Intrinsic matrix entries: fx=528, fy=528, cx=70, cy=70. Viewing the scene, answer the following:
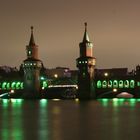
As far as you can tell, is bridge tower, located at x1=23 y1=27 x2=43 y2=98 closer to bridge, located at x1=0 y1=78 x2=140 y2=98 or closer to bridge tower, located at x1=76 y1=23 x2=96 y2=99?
bridge, located at x1=0 y1=78 x2=140 y2=98

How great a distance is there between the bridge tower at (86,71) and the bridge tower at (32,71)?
11423 millimetres

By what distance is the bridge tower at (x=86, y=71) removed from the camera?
122 meters

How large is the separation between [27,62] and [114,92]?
22.9 m

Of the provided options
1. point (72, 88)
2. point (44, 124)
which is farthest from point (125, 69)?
point (44, 124)

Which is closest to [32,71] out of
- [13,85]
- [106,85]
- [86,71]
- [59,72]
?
[13,85]

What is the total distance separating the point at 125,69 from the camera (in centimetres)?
15538

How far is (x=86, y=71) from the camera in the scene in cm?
12350

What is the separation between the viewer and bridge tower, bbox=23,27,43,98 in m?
128

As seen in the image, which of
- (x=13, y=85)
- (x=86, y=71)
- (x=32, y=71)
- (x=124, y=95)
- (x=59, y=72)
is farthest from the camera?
(x=59, y=72)

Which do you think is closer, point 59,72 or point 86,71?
point 86,71

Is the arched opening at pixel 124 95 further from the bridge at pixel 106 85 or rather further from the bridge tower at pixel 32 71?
the bridge tower at pixel 32 71

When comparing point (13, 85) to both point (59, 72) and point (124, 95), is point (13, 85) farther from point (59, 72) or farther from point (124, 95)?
point (124, 95)

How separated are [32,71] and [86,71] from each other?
47.5 ft

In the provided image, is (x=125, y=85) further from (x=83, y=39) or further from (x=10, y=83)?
(x=10, y=83)
